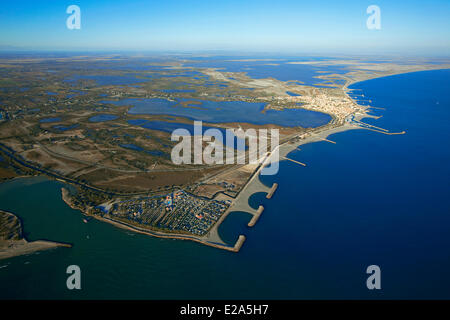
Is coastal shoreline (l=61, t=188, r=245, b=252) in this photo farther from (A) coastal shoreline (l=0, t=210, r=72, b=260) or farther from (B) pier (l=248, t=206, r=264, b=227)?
(A) coastal shoreline (l=0, t=210, r=72, b=260)

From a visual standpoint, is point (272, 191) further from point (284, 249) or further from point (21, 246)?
point (21, 246)

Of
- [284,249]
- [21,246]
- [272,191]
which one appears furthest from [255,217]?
[21,246]

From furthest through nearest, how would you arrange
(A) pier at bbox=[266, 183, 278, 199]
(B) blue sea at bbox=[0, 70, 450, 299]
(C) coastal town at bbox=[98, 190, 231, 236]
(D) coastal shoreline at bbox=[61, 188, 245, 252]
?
1. (A) pier at bbox=[266, 183, 278, 199]
2. (C) coastal town at bbox=[98, 190, 231, 236]
3. (D) coastal shoreline at bbox=[61, 188, 245, 252]
4. (B) blue sea at bbox=[0, 70, 450, 299]

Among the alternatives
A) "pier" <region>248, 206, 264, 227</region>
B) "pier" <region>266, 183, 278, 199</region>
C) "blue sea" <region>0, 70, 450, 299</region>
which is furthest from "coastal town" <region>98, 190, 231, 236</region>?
"pier" <region>266, 183, 278, 199</region>

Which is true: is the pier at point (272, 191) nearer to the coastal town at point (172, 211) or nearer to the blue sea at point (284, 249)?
the blue sea at point (284, 249)

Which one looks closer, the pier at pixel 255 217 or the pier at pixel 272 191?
the pier at pixel 255 217

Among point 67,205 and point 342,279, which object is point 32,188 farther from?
point 342,279

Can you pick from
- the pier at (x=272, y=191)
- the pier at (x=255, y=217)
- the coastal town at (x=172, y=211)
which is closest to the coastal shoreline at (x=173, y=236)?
the coastal town at (x=172, y=211)

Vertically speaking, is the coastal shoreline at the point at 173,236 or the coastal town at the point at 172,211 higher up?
the coastal town at the point at 172,211

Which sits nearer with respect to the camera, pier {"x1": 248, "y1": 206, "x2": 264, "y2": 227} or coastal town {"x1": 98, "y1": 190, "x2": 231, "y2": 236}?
coastal town {"x1": 98, "y1": 190, "x2": 231, "y2": 236}
